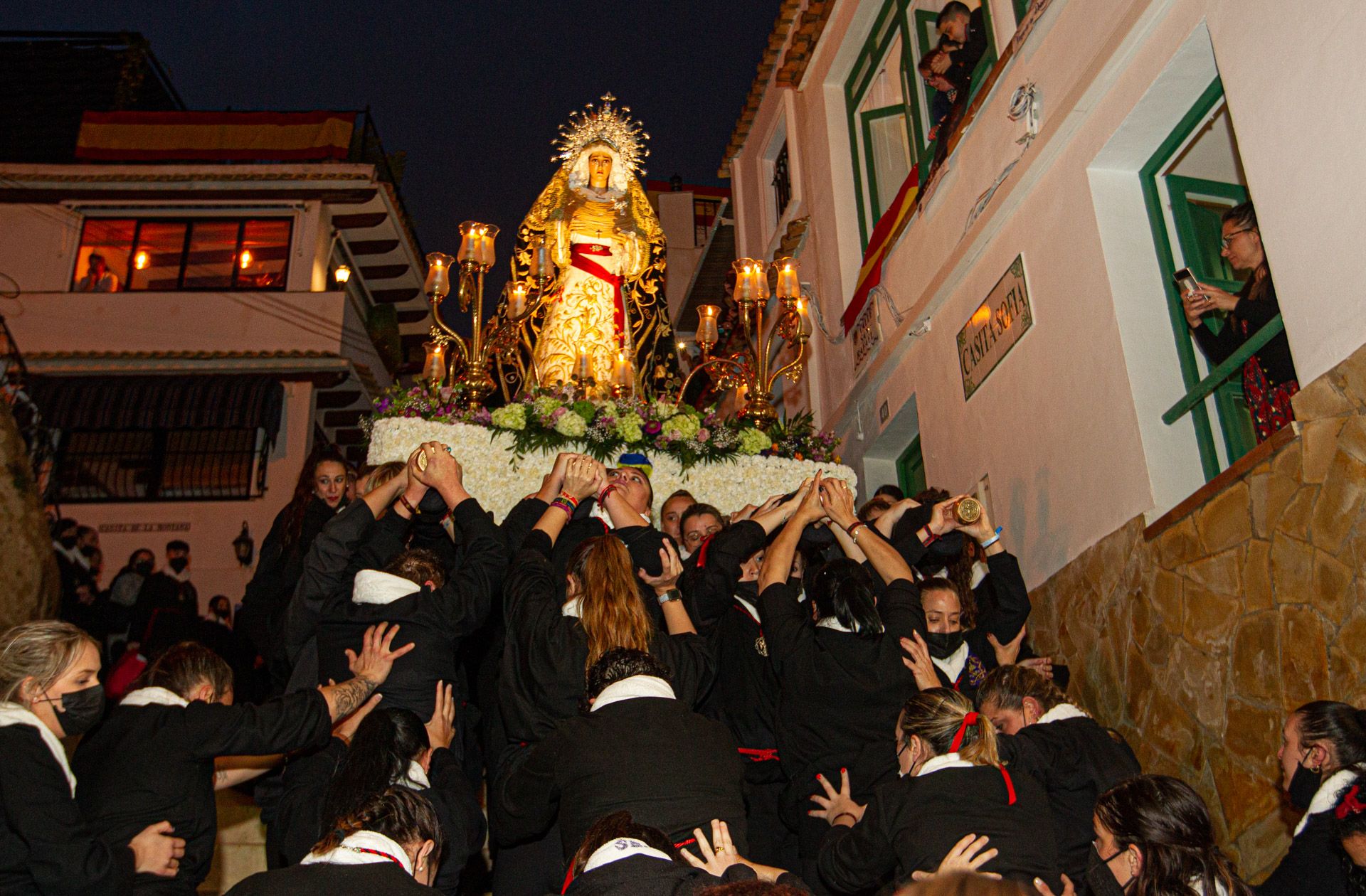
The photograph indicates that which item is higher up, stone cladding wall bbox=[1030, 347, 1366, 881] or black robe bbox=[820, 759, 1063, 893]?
stone cladding wall bbox=[1030, 347, 1366, 881]

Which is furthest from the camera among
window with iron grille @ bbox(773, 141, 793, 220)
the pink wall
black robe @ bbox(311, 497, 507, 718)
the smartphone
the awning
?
the awning

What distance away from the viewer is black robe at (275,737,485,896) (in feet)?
11.5

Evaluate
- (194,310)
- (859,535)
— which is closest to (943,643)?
(859,535)

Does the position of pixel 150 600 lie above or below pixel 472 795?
above

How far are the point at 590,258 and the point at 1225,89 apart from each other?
228 inches

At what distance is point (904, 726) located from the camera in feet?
11.1

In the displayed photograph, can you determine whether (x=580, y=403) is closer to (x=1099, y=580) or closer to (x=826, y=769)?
(x=1099, y=580)

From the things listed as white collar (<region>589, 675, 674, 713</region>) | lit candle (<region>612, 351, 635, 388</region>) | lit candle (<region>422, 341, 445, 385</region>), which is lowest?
white collar (<region>589, 675, 674, 713</region>)

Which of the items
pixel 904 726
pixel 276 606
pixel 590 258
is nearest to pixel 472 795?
pixel 904 726

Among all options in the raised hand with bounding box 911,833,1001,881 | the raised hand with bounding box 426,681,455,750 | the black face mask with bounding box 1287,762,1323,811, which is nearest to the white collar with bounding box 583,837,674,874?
the raised hand with bounding box 911,833,1001,881

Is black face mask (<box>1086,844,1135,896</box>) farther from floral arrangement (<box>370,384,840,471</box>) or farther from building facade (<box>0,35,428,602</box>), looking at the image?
building facade (<box>0,35,428,602</box>)

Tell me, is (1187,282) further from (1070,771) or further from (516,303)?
(516,303)

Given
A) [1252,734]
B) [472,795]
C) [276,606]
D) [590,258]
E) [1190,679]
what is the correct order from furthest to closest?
[590,258] → [276,606] → [1190,679] → [1252,734] → [472,795]

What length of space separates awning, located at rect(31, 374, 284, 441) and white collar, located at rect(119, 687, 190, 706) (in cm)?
1554
